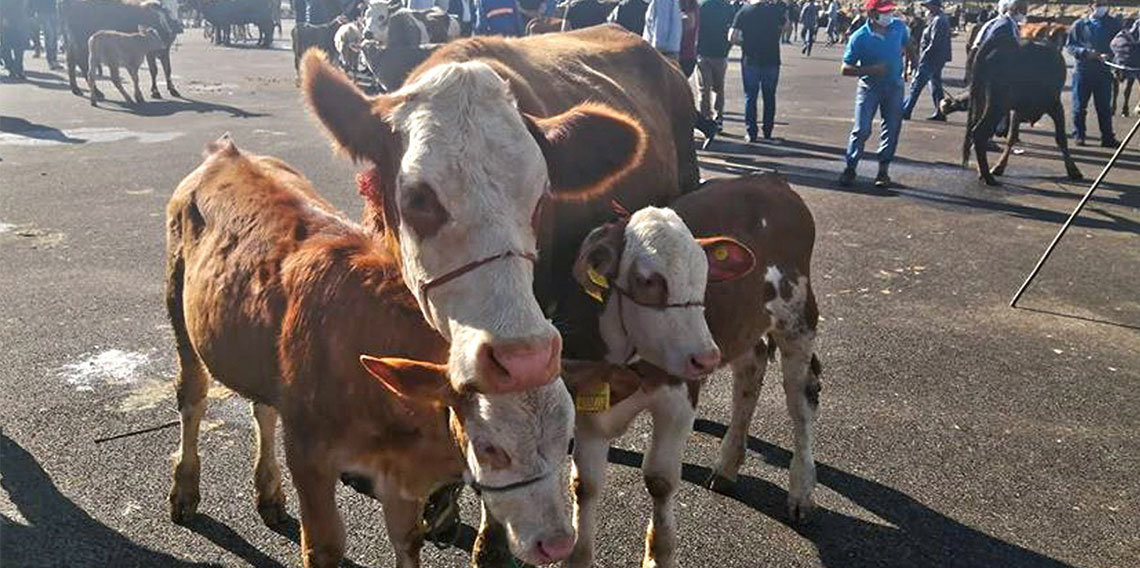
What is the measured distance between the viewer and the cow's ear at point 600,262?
10.8ft

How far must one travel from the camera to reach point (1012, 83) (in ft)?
36.0

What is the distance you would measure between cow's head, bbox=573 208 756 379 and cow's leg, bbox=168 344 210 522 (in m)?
1.82

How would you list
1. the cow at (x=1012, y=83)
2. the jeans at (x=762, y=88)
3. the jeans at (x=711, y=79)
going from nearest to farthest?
the cow at (x=1012, y=83)
the jeans at (x=762, y=88)
the jeans at (x=711, y=79)

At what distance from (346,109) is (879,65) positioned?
27.9ft

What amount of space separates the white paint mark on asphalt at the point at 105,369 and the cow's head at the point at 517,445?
3579mm

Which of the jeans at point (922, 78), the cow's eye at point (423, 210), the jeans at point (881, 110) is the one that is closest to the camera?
the cow's eye at point (423, 210)

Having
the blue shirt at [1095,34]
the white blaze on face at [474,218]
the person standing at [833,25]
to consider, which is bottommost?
the white blaze on face at [474,218]

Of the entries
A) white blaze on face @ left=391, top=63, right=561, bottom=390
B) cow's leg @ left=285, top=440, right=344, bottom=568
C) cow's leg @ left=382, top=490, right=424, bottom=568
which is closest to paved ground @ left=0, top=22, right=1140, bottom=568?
cow's leg @ left=382, top=490, right=424, bottom=568

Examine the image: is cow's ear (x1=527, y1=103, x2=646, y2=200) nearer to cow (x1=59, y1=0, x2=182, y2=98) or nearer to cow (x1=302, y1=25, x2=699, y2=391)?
cow (x1=302, y1=25, x2=699, y2=391)

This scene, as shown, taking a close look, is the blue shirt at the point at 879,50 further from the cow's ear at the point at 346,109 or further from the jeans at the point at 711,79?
the cow's ear at the point at 346,109

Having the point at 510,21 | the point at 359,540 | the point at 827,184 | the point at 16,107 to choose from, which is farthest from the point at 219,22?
the point at 359,540

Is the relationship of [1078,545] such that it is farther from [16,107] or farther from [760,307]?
[16,107]

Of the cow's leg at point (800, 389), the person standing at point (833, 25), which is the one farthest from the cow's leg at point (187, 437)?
the person standing at point (833, 25)

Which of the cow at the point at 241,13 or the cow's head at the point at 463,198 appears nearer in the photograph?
the cow's head at the point at 463,198
